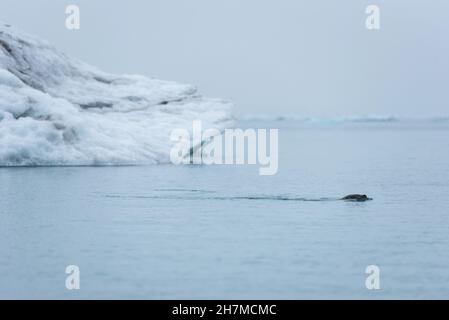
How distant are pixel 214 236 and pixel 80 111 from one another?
2318 cm

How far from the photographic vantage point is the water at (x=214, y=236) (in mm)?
17688

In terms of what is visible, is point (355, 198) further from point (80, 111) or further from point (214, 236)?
point (80, 111)

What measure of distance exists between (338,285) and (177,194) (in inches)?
608

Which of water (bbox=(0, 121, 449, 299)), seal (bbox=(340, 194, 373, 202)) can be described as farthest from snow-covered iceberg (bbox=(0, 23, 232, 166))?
seal (bbox=(340, 194, 373, 202))

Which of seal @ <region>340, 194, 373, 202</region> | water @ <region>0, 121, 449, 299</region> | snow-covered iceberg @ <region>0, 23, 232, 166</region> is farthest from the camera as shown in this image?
snow-covered iceberg @ <region>0, 23, 232, 166</region>

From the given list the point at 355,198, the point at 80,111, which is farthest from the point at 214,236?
the point at 80,111

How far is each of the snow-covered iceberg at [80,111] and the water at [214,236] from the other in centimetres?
143

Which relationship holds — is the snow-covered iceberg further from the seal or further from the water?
the seal

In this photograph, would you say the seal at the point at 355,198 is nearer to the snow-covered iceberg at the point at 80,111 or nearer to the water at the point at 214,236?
the water at the point at 214,236

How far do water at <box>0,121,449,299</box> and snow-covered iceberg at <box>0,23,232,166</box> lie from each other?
1.43m

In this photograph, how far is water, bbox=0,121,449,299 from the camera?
17688 mm

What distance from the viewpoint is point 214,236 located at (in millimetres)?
23406

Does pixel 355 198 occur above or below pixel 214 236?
above

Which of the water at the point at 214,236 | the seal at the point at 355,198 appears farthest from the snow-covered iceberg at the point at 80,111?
the seal at the point at 355,198
